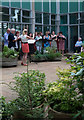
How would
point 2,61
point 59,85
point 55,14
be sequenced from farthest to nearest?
point 55,14
point 2,61
point 59,85

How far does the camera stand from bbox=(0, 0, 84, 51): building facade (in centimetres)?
1777

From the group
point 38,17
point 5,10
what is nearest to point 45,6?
point 38,17

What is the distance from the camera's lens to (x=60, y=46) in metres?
15.3

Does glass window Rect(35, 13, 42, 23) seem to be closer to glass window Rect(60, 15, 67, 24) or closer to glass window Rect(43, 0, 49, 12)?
glass window Rect(43, 0, 49, 12)

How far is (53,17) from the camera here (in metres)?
20.5

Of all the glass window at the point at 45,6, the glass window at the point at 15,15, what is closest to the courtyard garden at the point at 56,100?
the glass window at the point at 15,15

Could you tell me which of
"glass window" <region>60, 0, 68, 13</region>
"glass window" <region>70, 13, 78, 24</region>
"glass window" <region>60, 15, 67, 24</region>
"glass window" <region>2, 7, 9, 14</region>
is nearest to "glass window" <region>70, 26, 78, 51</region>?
"glass window" <region>70, 13, 78, 24</region>

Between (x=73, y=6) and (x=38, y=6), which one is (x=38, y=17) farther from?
(x=73, y=6)

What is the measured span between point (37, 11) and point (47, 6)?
4.82 feet

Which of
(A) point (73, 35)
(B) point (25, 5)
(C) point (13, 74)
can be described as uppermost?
(B) point (25, 5)

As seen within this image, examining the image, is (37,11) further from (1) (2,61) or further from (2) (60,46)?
(1) (2,61)

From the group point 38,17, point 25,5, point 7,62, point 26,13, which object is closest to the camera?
point 7,62

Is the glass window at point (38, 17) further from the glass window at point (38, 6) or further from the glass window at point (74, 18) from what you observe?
the glass window at point (74, 18)

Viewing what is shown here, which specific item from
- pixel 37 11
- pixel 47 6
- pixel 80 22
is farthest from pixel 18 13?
pixel 80 22
